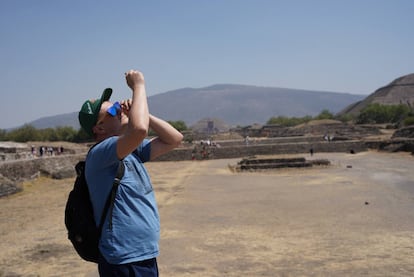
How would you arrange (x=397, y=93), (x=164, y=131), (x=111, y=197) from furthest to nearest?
(x=397, y=93) → (x=164, y=131) → (x=111, y=197)

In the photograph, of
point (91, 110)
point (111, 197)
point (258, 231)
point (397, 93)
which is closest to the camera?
point (111, 197)

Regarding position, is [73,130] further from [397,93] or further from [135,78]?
[397,93]

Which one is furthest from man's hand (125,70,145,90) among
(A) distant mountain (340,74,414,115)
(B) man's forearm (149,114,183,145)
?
(A) distant mountain (340,74,414,115)

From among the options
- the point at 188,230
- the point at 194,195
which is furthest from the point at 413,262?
the point at 194,195

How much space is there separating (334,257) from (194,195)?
10.8 metres

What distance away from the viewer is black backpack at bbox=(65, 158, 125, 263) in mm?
2662

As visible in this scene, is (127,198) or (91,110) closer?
(127,198)

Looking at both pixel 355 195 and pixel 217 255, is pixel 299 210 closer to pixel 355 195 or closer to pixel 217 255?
pixel 355 195

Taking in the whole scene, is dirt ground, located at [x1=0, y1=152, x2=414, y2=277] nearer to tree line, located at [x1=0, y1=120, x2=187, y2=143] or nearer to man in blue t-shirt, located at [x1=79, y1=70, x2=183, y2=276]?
man in blue t-shirt, located at [x1=79, y1=70, x2=183, y2=276]

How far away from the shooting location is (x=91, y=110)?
9.21 ft

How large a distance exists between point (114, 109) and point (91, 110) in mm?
130

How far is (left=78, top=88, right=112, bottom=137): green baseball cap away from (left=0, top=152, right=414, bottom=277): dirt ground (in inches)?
192

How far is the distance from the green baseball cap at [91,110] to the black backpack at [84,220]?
0.33 meters

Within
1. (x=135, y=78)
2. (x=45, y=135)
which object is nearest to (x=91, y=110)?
(x=135, y=78)
